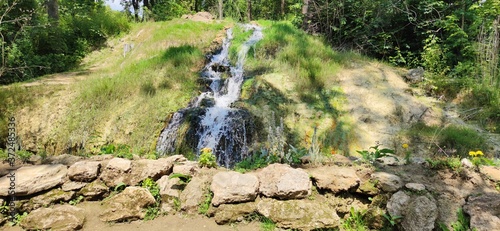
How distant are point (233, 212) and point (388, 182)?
1.66 metres

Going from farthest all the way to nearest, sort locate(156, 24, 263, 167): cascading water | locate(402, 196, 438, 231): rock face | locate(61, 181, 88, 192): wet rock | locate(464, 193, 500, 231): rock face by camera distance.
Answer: locate(156, 24, 263, 167): cascading water → locate(61, 181, 88, 192): wet rock → locate(402, 196, 438, 231): rock face → locate(464, 193, 500, 231): rock face

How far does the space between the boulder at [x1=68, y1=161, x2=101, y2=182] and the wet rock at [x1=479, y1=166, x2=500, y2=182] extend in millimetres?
4362

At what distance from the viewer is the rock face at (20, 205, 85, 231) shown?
2758mm

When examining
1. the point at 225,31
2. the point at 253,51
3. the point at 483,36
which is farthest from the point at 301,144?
the point at 225,31

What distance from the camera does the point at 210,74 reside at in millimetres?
8367

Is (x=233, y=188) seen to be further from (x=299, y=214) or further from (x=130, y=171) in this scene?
(x=130, y=171)

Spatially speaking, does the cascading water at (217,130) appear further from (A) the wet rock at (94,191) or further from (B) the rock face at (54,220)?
(B) the rock face at (54,220)

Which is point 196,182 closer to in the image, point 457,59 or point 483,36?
point 483,36

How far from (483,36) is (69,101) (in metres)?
10.1

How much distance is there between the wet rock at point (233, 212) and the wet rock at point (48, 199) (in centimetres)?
169

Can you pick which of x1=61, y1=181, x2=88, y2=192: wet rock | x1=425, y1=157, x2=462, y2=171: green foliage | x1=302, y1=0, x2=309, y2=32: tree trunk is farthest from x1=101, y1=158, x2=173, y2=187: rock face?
x1=302, y1=0, x2=309, y2=32: tree trunk

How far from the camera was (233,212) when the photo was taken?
286cm

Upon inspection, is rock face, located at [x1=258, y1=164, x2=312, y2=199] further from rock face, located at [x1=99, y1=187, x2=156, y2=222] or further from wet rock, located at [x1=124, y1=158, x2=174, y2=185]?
rock face, located at [x1=99, y1=187, x2=156, y2=222]

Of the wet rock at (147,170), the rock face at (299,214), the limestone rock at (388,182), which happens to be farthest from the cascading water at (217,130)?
the limestone rock at (388,182)
